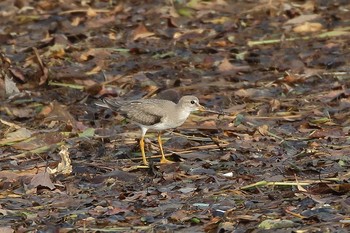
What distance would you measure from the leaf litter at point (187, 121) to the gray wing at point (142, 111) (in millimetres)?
287

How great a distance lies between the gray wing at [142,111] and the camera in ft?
32.1

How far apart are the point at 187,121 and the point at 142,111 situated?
933 mm

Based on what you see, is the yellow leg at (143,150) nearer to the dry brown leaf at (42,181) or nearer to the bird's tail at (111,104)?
the bird's tail at (111,104)

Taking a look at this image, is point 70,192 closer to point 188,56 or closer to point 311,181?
point 311,181

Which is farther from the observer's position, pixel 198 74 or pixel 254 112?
pixel 198 74

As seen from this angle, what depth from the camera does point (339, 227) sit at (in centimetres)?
728

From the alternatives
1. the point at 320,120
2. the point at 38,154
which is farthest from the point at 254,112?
the point at 38,154

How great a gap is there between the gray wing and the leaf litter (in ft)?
0.94

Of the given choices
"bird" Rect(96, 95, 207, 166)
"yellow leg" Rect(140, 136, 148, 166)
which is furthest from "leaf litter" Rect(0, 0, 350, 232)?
"bird" Rect(96, 95, 207, 166)

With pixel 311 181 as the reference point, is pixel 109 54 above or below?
below

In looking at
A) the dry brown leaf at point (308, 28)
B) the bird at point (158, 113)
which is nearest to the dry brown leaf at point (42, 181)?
the bird at point (158, 113)

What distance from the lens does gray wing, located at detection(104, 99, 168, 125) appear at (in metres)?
9.79

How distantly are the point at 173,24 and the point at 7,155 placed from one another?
502cm

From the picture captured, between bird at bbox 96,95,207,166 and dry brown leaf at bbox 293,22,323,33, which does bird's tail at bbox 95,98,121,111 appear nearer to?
bird at bbox 96,95,207,166
